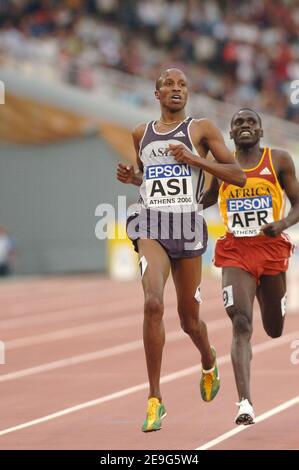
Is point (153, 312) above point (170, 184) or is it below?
below

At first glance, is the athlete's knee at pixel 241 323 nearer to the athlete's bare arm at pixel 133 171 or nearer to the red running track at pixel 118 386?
the red running track at pixel 118 386

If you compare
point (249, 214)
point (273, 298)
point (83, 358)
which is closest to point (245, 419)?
point (273, 298)

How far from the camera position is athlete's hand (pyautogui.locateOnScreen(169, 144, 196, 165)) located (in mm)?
7851

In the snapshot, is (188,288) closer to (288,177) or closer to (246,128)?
(288,177)

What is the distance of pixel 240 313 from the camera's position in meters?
8.23

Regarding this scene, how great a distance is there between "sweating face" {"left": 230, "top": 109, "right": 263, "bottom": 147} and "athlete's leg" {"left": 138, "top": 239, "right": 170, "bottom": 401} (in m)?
0.97

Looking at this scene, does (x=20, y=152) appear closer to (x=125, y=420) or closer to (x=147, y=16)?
(x=147, y=16)

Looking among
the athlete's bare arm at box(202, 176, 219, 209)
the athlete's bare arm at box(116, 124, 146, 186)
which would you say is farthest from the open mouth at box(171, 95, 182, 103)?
the athlete's bare arm at box(202, 176, 219, 209)

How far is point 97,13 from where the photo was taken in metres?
31.8

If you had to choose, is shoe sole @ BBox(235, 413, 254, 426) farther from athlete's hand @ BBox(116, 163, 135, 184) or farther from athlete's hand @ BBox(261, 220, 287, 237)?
athlete's hand @ BBox(116, 163, 135, 184)

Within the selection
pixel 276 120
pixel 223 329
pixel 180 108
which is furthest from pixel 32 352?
pixel 276 120

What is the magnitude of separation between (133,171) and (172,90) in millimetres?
574

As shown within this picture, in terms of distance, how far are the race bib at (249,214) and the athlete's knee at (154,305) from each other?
0.96 m

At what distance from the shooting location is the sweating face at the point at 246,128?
27.5 feet
